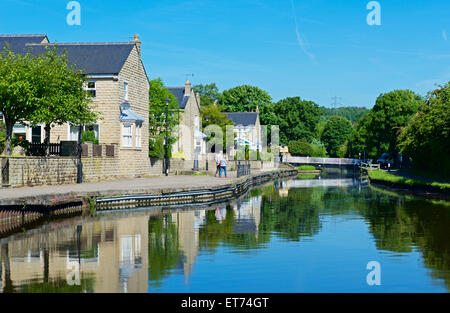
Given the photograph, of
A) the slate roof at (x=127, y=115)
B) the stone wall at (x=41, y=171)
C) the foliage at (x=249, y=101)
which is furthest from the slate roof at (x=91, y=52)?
the foliage at (x=249, y=101)

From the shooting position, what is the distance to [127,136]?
41.7m

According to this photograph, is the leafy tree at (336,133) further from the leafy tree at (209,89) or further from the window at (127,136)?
the window at (127,136)

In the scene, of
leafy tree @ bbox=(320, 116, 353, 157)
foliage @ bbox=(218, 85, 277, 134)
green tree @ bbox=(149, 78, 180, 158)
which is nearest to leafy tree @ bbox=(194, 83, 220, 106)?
foliage @ bbox=(218, 85, 277, 134)

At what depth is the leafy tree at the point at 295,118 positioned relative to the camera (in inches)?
4621

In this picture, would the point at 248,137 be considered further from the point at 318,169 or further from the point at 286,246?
the point at 286,246

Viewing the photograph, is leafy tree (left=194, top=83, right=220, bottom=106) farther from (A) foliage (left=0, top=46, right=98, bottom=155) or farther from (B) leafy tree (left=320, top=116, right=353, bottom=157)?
(A) foliage (left=0, top=46, right=98, bottom=155)

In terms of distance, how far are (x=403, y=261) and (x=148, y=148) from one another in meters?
34.1

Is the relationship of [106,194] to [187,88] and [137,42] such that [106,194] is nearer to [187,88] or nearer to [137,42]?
[137,42]

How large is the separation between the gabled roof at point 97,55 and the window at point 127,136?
419 centimetres

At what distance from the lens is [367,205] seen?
31828 mm

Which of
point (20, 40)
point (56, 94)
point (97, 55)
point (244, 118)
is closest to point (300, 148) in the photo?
point (244, 118)

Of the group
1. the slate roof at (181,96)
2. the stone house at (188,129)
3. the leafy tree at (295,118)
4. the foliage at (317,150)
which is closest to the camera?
the stone house at (188,129)
